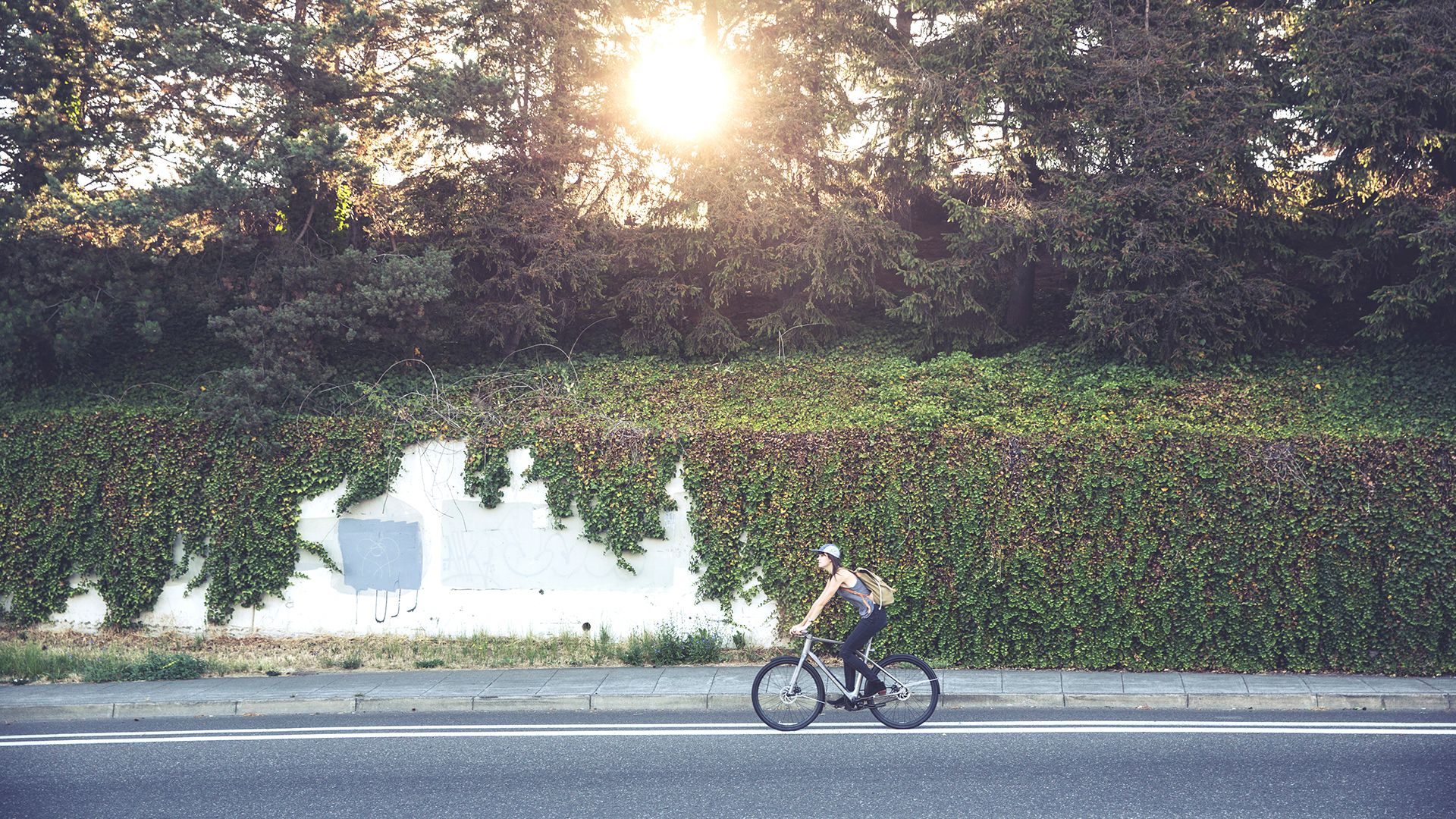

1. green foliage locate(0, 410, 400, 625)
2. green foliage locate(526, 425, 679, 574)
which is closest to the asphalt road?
green foliage locate(526, 425, 679, 574)

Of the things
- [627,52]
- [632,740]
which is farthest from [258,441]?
[627,52]

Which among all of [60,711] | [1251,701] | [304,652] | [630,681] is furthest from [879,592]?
[60,711]

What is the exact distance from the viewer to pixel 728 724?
28.1ft

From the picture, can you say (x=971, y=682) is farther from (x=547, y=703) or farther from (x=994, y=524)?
(x=547, y=703)

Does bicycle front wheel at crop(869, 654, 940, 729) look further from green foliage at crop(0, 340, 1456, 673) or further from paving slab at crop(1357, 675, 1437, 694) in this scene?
paving slab at crop(1357, 675, 1437, 694)

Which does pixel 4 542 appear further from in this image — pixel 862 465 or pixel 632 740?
pixel 862 465

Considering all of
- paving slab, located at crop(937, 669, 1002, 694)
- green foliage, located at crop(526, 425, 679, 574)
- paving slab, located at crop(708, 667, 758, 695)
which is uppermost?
green foliage, located at crop(526, 425, 679, 574)

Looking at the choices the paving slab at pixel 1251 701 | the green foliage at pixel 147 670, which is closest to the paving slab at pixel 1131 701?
the paving slab at pixel 1251 701

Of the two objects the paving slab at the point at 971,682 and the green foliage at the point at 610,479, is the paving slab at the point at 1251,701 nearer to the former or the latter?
the paving slab at the point at 971,682

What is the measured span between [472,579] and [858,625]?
222 inches

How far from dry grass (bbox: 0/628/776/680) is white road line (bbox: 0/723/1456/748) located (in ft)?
7.85

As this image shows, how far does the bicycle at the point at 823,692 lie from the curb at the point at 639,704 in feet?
3.07

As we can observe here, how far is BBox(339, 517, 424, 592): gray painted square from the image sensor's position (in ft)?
39.5

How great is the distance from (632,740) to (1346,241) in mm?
12617
